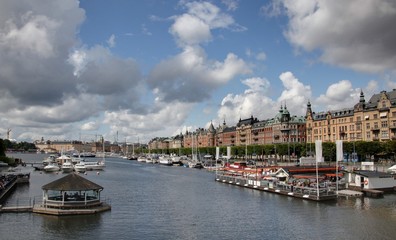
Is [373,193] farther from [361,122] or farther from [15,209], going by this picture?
[361,122]

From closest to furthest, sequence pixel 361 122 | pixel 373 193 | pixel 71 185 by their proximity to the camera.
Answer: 1. pixel 71 185
2. pixel 373 193
3. pixel 361 122

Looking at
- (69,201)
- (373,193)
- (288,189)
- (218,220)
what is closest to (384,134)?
(373,193)

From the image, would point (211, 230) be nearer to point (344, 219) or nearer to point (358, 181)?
point (344, 219)

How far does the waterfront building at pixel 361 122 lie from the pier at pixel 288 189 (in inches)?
2734

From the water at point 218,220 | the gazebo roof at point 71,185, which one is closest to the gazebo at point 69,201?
the gazebo roof at point 71,185

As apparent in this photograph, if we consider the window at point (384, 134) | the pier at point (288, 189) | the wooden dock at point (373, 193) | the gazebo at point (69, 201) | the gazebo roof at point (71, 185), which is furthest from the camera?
the window at point (384, 134)

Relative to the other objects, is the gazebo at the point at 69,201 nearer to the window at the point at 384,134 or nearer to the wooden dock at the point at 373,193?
the wooden dock at the point at 373,193

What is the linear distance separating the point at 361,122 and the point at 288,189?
3570 inches

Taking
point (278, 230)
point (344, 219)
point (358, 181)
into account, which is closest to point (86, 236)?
point (278, 230)

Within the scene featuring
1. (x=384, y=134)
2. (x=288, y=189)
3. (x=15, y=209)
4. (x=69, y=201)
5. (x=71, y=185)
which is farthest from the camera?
(x=384, y=134)

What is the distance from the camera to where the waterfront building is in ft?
475

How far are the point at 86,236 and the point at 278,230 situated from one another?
68.8 ft

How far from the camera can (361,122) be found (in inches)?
6211

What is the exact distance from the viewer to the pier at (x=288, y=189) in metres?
70.9
